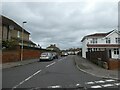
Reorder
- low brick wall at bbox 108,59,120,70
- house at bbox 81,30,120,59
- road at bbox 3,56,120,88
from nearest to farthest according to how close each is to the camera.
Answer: road at bbox 3,56,120,88
low brick wall at bbox 108,59,120,70
house at bbox 81,30,120,59

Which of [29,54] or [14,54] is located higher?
[14,54]

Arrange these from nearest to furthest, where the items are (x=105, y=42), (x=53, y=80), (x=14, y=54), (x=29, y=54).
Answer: (x=53, y=80) → (x=14, y=54) → (x=29, y=54) → (x=105, y=42)

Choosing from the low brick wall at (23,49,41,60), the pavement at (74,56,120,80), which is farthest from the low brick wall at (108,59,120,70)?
the low brick wall at (23,49,41,60)

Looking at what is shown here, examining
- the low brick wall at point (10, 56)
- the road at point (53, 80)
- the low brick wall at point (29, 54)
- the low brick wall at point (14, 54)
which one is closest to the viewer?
the road at point (53, 80)

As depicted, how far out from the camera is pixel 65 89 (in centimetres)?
998

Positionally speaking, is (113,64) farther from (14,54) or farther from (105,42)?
(105,42)

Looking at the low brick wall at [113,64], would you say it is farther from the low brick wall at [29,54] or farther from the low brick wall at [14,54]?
the low brick wall at [29,54]

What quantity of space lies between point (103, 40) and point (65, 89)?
59125mm

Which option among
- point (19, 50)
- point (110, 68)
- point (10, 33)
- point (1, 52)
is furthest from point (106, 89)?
point (10, 33)

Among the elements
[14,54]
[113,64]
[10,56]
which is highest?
[14,54]

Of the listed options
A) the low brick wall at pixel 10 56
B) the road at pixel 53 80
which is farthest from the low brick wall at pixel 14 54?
the road at pixel 53 80

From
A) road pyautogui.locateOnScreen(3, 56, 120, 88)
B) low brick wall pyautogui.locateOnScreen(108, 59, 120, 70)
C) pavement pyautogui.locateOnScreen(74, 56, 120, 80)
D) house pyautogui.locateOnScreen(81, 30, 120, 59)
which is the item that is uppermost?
house pyautogui.locateOnScreen(81, 30, 120, 59)

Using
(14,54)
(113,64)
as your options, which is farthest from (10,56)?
(113,64)

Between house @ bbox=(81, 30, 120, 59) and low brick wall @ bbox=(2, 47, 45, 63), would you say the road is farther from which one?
house @ bbox=(81, 30, 120, 59)
